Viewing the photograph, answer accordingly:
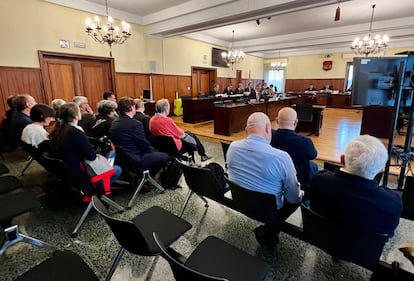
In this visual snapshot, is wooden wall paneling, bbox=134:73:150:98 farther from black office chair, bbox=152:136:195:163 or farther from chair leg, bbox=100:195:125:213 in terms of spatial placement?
chair leg, bbox=100:195:125:213

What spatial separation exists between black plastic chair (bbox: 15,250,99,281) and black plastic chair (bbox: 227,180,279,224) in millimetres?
981

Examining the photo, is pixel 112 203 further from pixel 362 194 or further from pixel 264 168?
pixel 362 194

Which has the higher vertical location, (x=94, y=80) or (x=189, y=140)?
(x=94, y=80)

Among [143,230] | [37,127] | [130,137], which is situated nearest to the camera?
[143,230]

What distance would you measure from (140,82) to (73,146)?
5.95 meters

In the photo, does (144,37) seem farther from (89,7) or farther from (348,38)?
(348,38)

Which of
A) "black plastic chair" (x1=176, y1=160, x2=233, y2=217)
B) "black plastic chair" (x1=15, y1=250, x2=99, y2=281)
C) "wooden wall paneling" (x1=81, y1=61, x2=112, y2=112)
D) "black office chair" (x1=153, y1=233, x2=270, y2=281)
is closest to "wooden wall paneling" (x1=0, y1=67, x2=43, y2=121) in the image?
"wooden wall paneling" (x1=81, y1=61, x2=112, y2=112)

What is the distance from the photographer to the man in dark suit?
102 inches

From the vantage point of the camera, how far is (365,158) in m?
1.17

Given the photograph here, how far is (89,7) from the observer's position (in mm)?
5805

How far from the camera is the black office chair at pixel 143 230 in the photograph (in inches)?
45.3

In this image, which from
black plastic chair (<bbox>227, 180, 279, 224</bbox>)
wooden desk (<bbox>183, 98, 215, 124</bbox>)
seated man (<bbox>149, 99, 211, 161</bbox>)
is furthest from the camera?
wooden desk (<bbox>183, 98, 215, 124</bbox>)

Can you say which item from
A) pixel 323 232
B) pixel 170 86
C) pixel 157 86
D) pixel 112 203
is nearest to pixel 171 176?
pixel 112 203

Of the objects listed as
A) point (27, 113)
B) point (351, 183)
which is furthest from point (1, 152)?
point (351, 183)
